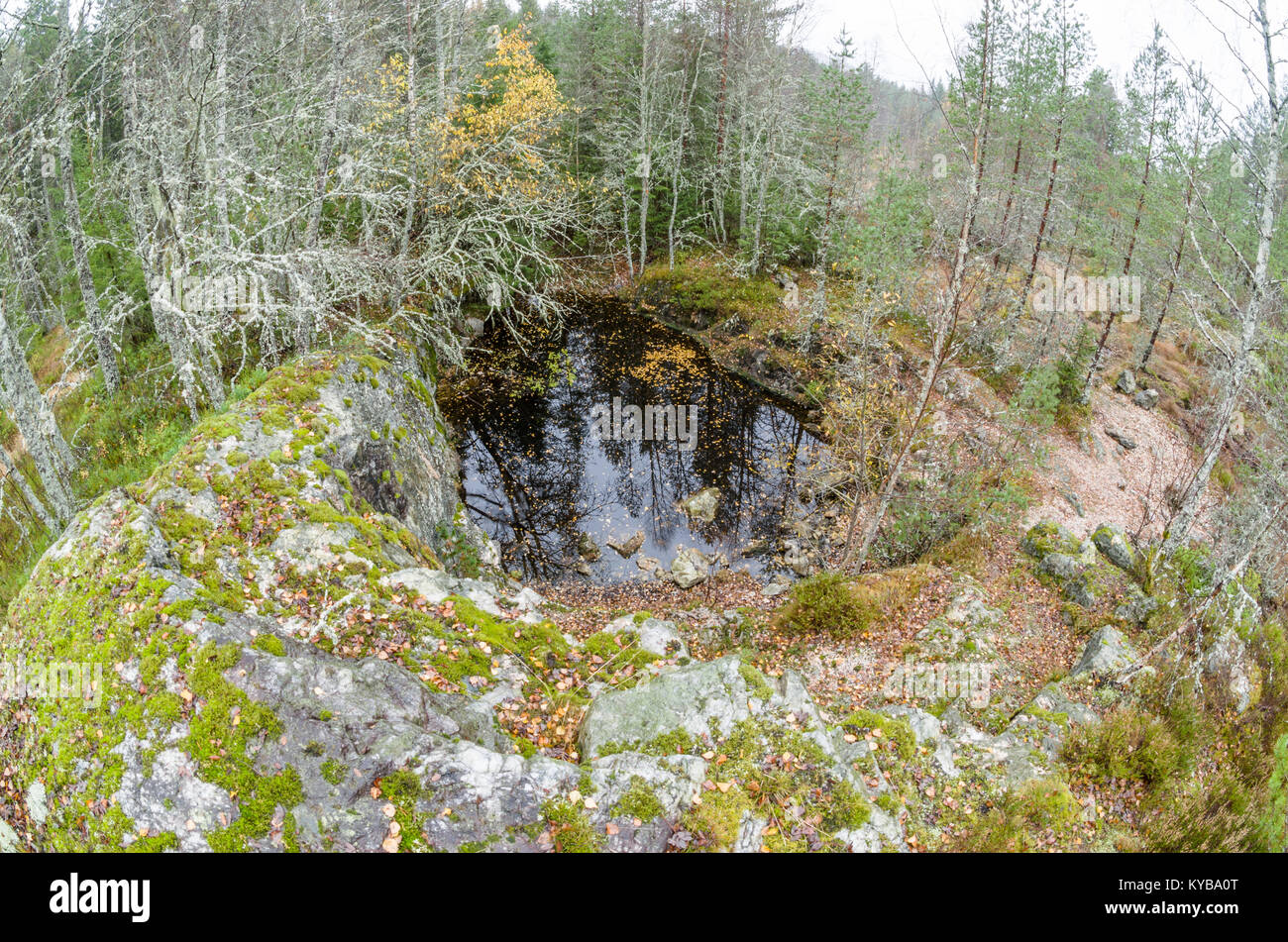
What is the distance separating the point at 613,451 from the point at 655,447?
1.26 m

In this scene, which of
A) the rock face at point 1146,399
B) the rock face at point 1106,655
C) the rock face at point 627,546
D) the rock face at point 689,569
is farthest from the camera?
the rock face at point 1146,399

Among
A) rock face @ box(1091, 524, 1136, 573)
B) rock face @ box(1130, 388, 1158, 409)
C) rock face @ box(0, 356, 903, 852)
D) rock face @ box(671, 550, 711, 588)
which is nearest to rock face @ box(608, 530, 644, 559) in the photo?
rock face @ box(671, 550, 711, 588)

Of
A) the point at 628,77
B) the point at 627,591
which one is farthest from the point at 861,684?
the point at 628,77

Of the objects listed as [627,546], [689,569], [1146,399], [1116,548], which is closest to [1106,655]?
[1116,548]

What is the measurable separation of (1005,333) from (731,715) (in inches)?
810

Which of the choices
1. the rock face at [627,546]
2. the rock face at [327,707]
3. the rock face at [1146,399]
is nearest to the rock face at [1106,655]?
the rock face at [327,707]

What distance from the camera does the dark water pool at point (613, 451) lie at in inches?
529

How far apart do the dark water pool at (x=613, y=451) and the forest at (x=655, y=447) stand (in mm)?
142

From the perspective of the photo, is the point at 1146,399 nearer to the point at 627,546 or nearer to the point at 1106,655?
the point at 1106,655

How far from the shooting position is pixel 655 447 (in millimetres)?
17156

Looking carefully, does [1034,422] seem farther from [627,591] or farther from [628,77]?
[628,77]

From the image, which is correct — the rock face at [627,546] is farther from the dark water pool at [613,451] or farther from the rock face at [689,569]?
the rock face at [689,569]

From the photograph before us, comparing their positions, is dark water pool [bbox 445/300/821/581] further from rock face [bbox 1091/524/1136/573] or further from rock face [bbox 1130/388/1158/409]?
rock face [bbox 1130/388/1158/409]
